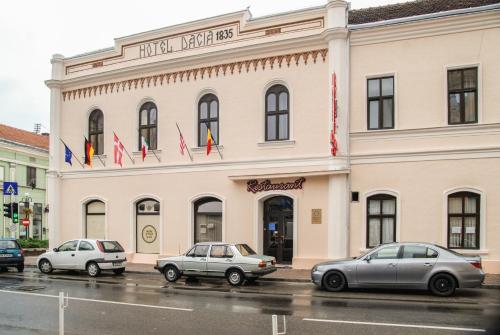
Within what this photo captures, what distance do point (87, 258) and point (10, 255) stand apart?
4242 mm

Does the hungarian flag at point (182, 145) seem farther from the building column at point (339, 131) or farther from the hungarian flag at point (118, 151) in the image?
the building column at point (339, 131)

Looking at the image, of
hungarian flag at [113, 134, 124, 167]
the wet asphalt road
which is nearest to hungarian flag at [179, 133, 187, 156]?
hungarian flag at [113, 134, 124, 167]

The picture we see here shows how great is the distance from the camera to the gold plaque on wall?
1938 centimetres

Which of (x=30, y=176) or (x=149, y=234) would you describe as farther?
(x=30, y=176)

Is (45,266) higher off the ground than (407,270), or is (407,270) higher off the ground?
(407,270)

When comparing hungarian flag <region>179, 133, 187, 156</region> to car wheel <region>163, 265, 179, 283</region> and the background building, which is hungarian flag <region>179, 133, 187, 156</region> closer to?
car wheel <region>163, 265, 179, 283</region>

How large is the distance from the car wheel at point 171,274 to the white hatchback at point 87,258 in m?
3.16

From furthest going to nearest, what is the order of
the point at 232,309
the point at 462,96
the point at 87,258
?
the point at 87,258, the point at 462,96, the point at 232,309

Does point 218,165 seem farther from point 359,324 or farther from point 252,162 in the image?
point 359,324

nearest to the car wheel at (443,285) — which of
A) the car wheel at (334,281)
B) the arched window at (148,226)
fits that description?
the car wheel at (334,281)

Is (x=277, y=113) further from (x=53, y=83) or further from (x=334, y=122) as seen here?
(x=53, y=83)

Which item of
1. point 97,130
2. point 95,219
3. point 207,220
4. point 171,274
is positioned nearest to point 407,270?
point 171,274

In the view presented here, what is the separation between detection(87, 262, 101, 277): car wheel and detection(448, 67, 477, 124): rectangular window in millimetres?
13428

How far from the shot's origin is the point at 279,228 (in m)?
20.5
